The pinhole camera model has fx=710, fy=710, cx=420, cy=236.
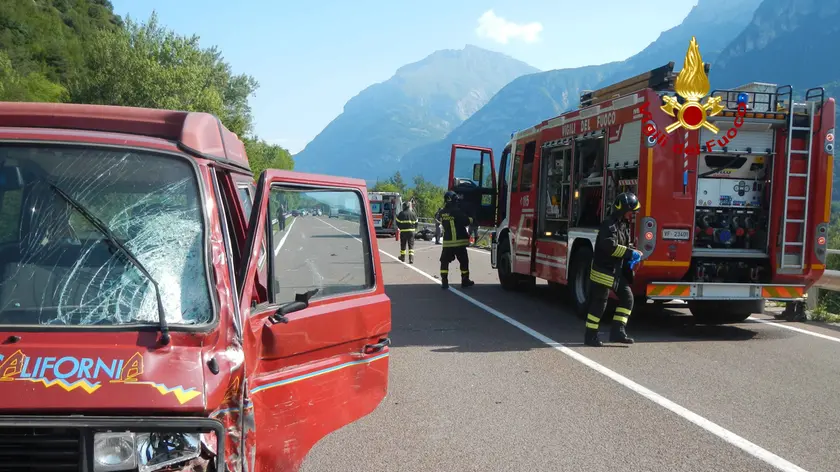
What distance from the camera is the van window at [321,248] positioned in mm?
3613

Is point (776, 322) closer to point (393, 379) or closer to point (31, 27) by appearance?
point (393, 379)

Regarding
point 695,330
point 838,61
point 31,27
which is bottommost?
point 695,330

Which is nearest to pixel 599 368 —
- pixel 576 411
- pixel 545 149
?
pixel 576 411

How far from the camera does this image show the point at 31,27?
202 ft

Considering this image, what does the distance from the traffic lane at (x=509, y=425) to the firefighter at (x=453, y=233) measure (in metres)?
5.81

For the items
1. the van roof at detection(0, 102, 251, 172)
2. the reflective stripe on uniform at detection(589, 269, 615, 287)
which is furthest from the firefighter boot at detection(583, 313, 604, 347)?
the van roof at detection(0, 102, 251, 172)

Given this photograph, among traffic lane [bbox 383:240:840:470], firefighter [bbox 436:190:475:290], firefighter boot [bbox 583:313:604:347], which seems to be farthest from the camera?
firefighter [bbox 436:190:475:290]

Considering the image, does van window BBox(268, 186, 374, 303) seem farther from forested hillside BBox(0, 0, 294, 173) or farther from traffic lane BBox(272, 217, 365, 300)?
forested hillside BBox(0, 0, 294, 173)

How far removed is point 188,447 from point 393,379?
14.5ft

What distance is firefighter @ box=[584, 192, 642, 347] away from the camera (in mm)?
8195

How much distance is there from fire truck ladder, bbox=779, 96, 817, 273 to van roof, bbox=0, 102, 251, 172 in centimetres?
794

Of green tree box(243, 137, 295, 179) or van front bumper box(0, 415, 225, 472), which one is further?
green tree box(243, 137, 295, 179)

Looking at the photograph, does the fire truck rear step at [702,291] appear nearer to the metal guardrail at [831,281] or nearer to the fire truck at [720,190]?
the fire truck at [720,190]

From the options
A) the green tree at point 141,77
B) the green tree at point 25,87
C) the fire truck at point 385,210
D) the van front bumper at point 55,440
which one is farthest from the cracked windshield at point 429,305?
the green tree at point 25,87
